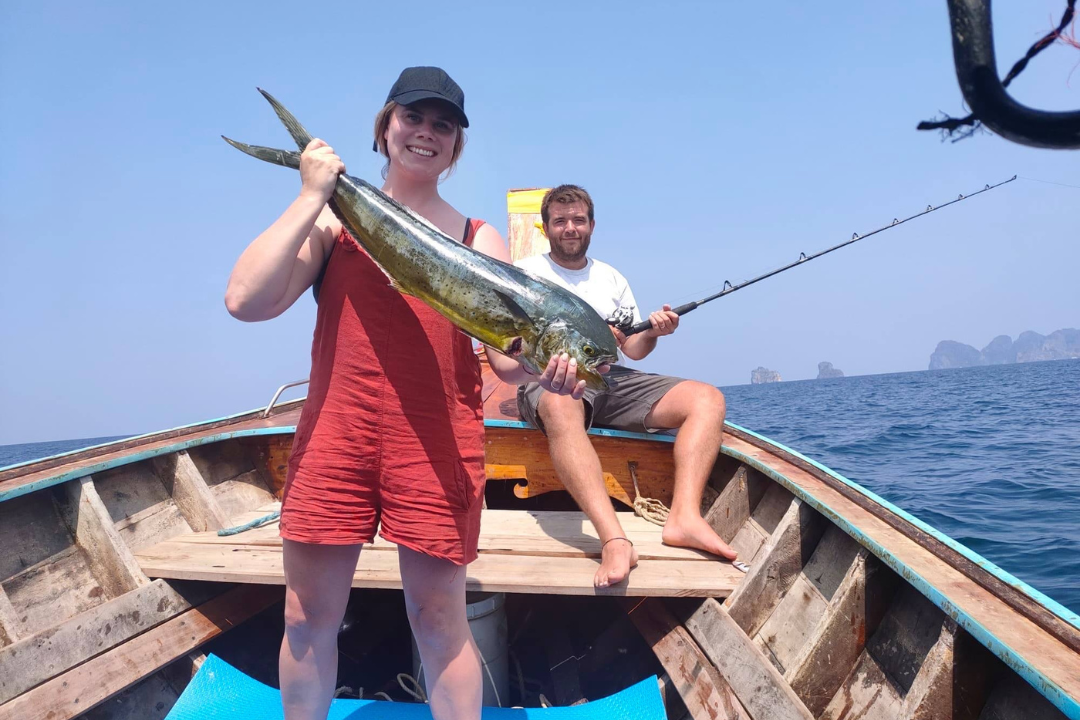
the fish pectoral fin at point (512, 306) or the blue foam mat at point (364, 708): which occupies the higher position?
the fish pectoral fin at point (512, 306)

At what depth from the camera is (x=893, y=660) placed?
7.74 feet

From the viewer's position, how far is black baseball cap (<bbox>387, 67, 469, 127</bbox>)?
198 cm

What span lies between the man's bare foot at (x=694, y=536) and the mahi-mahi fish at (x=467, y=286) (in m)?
1.75

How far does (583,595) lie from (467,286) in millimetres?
2057

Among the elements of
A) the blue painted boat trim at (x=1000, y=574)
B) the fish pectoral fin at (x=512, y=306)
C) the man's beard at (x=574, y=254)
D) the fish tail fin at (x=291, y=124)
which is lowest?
the blue painted boat trim at (x=1000, y=574)

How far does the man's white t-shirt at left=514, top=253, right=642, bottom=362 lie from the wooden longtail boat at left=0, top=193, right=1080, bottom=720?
0.95 m

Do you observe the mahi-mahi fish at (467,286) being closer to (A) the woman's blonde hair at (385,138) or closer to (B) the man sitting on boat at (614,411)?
(A) the woman's blonde hair at (385,138)

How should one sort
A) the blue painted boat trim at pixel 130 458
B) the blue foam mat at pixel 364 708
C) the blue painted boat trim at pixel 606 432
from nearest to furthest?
Answer: the blue foam mat at pixel 364 708
the blue painted boat trim at pixel 130 458
the blue painted boat trim at pixel 606 432

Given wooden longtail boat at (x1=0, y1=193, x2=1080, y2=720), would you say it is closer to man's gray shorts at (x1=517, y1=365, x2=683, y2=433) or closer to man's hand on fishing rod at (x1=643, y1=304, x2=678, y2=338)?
man's gray shorts at (x1=517, y1=365, x2=683, y2=433)

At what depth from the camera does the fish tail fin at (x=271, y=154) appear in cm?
210

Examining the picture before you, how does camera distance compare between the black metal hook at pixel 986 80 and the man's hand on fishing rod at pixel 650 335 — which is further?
the man's hand on fishing rod at pixel 650 335

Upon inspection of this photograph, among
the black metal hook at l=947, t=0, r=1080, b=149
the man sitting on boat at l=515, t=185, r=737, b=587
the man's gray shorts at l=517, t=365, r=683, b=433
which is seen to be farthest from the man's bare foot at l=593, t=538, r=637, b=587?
the black metal hook at l=947, t=0, r=1080, b=149

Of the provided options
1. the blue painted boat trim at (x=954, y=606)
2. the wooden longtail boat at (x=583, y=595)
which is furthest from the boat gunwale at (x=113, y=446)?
the blue painted boat trim at (x=954, y=606)

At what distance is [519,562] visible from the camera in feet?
10.7
